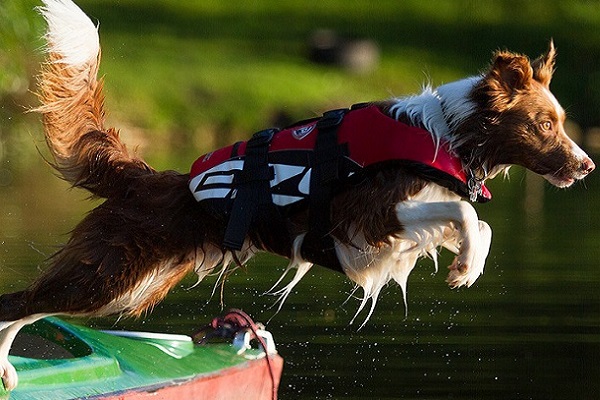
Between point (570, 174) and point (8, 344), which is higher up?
point (570, 174)

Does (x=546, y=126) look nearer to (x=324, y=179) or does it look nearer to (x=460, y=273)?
(x=460, y=273)

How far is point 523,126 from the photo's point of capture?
276 inches

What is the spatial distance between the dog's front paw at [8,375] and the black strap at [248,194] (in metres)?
1.38

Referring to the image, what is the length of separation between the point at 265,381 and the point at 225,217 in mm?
1320

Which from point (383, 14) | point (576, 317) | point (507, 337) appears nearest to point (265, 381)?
point (507, 337)

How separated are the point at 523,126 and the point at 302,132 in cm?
123

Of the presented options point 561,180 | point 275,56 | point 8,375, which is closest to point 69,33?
point 8,375

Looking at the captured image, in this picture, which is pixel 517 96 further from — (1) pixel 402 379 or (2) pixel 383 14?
(2) pixel 383 14

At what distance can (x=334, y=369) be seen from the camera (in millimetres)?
9414

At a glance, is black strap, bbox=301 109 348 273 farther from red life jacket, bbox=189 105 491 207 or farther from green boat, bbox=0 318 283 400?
green boat, bbox=0 318 283 400

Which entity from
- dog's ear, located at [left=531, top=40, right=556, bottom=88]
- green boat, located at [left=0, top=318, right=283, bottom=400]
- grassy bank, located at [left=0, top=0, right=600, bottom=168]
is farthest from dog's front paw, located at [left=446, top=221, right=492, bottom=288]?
grassy bank, located at [left=0, top=0, right=600, bottom=168]

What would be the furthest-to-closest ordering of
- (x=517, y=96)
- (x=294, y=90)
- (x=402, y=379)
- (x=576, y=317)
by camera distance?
1. (x=294, y=90)
2. (x=576, y=317)
3. (x=402, y=379)
4. (x=517, y=96)

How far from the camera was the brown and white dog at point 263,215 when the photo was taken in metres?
7.01

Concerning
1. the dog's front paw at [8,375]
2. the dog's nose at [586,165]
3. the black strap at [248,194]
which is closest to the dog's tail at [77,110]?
the black strap at [248,194]
